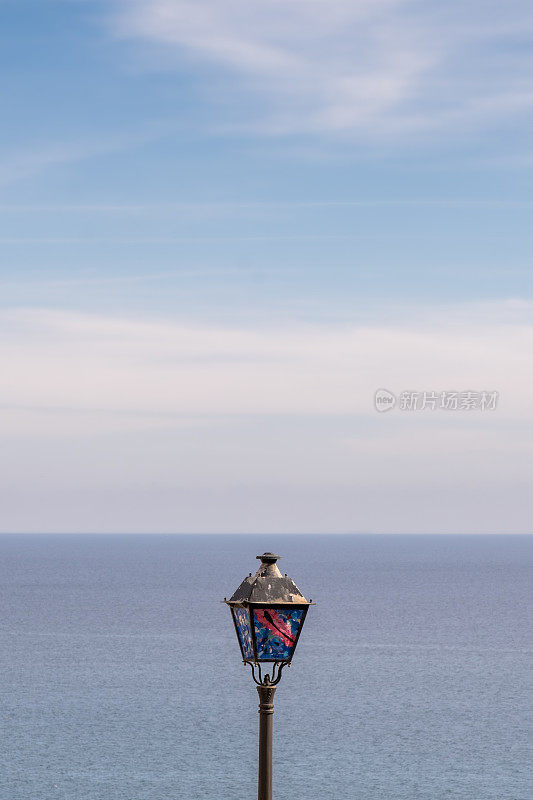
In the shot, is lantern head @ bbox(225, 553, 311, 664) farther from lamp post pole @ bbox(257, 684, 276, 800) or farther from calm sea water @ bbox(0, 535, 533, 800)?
calm sea water @ bbox(0, 535, 533, 800)

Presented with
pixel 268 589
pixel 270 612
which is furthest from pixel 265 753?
pixel 268 589

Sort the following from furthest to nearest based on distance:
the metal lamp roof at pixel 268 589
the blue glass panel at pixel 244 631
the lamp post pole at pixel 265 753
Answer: the blue glass panel at pixel 244 631 < the metal lamp roof at pixel 268 589 < the lamp post pole at pixel 265 753

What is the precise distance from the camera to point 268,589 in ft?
32.6

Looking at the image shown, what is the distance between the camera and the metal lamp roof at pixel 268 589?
988cm

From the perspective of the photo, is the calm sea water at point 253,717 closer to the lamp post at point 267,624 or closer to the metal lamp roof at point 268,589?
the lamp post at point 267,624

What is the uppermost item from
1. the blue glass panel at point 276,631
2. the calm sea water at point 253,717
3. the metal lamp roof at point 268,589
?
the metal lamp roof at point 268,589

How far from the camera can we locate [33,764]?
262ft

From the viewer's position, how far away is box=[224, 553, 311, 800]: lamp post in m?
9.84

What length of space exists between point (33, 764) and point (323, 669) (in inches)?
1960

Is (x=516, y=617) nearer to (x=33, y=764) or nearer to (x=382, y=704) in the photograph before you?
(x=382, y=704)

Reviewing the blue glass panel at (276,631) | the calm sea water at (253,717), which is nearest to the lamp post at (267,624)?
the blue glass panel at (276,631)

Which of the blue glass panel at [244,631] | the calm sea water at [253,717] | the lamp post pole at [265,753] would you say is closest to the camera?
the lamp post pole at [265,753]

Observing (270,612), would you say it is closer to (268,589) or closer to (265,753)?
(268,589)

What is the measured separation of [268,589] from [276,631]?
16.3 inches
